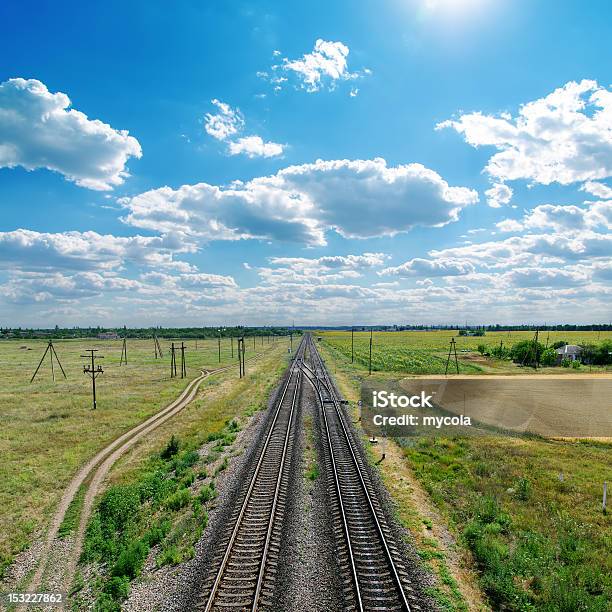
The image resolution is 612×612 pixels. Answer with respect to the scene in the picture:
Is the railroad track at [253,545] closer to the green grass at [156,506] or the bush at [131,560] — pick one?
the green grass at [156,506]

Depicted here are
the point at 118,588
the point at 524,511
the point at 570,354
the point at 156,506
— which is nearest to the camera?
the point at 118,588

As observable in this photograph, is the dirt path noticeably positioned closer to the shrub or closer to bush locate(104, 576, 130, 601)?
bush locate(104, 576, 130, 601)

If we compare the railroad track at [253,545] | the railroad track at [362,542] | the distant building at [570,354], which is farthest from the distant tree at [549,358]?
the railroad track at [253,545]

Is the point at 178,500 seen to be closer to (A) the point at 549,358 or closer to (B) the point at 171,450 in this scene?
(B) the point at 171,450

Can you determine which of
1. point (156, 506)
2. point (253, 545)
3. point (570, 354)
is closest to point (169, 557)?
point (253, 545)

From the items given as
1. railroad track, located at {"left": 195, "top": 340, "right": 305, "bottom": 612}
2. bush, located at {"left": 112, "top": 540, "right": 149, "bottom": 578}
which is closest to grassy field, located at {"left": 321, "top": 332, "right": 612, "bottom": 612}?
railroad track, located at {"left": 195, "top": 340, "right": 305, "bottom": 612}

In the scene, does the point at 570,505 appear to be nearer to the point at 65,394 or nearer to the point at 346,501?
the point at 346,501

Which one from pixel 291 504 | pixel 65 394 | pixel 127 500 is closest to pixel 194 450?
pixel 127 500
